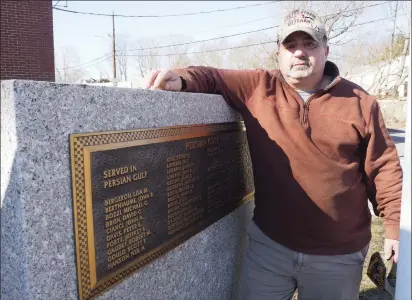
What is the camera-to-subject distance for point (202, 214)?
7.70 feet

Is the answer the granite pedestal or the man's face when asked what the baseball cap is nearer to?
the man's face

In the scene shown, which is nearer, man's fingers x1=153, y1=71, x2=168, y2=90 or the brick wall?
man's fingers x1=153, y1=71, x2=168, y2=90

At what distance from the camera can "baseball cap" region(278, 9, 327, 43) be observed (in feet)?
7.09

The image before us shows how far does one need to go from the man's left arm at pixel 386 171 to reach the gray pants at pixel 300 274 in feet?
0.68

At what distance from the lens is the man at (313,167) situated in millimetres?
2150

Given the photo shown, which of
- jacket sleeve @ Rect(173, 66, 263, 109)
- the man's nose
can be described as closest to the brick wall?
jacket sleeve @ Rect(173, 66, 263, 109)

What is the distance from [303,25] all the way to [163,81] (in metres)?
0.81

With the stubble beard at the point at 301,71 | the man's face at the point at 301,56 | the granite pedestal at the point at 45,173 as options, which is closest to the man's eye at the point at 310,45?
the man's face at the point at 301,56

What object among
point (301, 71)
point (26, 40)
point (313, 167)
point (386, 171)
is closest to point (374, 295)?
point (386, 171)

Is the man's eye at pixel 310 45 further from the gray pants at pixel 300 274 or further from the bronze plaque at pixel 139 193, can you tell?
the gray pants at pixel 300 274

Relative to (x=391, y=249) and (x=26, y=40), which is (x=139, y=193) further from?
(x=26, y=40)

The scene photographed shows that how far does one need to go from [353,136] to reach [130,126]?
46.3 inches

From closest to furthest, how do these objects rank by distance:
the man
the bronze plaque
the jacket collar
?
1. the bronze plaque
2. the man
3. the jacket collar

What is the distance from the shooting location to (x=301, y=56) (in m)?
2.19
